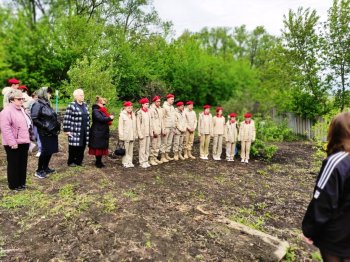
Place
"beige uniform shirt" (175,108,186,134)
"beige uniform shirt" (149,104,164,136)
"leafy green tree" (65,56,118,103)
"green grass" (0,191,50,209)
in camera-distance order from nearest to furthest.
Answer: "green grass" (0,191,50,209) → "beige uniform shirt" (149,104,164,136) → "beige uniform shirt" (175,108,186,134) → "leafy green tree" (65,56,118,103)

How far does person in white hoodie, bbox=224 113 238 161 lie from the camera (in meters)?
11.0

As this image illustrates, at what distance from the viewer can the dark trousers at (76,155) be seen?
26.8 ft

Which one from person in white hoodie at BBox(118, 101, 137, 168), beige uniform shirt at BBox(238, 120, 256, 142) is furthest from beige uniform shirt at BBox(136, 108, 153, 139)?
beige uniform shirt at BBox(238, 120, 256, 142)

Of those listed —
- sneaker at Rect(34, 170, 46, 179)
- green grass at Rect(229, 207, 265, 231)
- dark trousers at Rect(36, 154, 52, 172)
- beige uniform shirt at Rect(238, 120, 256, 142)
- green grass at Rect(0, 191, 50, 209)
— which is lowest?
green grass at Rect(229, 207, 265, 231)

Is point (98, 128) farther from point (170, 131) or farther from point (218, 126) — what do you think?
point (218, 126)

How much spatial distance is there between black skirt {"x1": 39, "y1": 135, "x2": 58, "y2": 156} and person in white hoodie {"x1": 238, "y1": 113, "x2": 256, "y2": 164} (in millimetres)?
6182

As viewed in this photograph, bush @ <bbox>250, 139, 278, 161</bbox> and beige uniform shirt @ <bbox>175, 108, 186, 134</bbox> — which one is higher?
beige uniform shirt @ <bbox>175, 108, 186, 134</bbox>

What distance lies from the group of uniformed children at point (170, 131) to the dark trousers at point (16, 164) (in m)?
2.71

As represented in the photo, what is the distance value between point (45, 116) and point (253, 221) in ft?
15.7

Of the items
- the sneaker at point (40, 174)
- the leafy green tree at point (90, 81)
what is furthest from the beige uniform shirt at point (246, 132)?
the sneaker at point (40, 174)

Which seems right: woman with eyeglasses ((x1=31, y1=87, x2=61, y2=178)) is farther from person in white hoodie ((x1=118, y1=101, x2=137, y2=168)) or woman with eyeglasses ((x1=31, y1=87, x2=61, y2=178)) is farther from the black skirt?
person in white hoodie ((x1=118, y1=101, x2=137, y2=168))

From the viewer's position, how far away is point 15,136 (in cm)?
622

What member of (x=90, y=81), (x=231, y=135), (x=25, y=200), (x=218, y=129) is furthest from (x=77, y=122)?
(x=231, y=135)

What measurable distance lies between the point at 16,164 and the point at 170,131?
487cm
